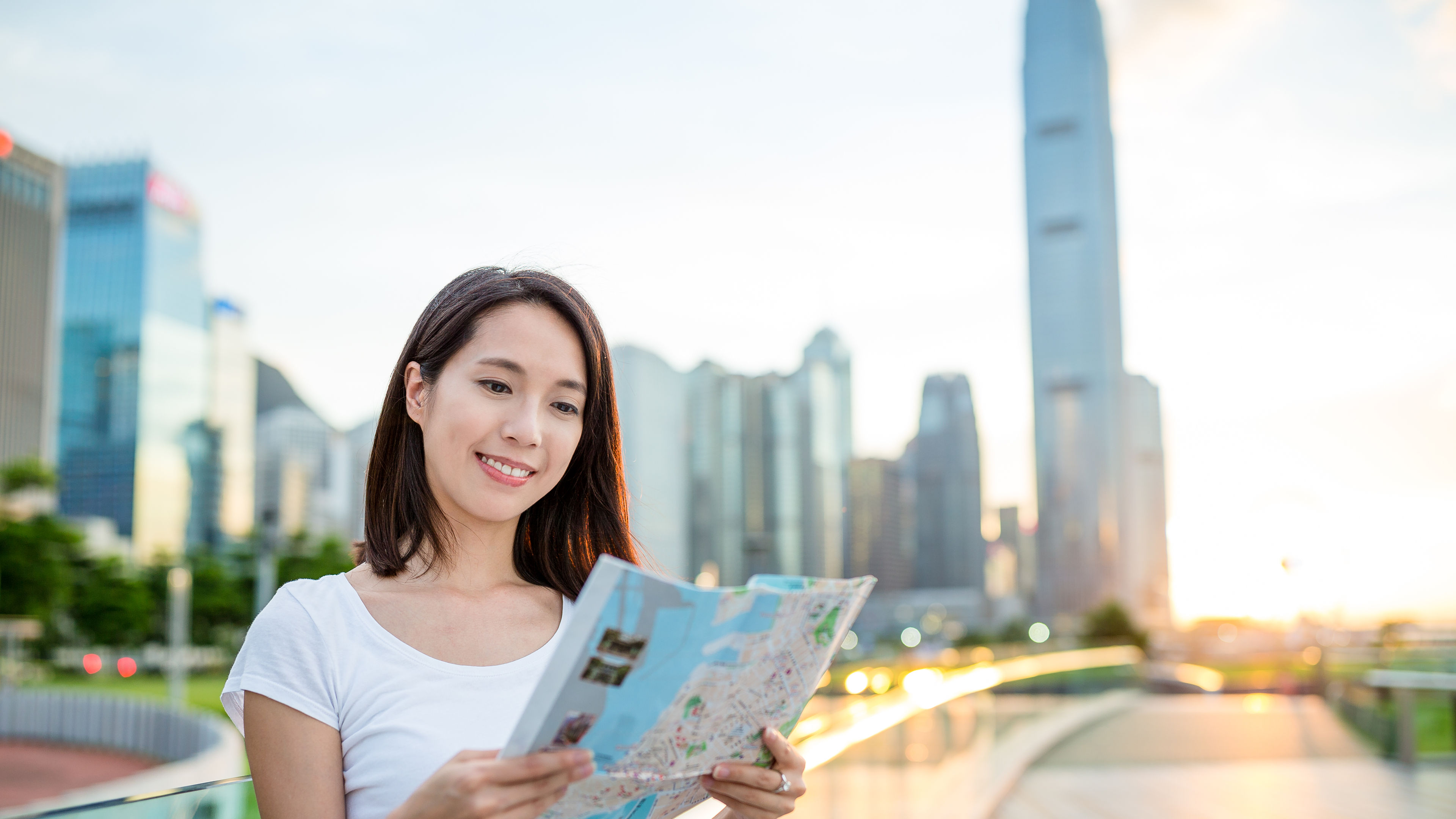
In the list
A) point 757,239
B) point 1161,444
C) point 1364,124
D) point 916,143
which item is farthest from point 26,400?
point 1161,444

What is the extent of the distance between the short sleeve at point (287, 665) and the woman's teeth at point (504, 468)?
233mm

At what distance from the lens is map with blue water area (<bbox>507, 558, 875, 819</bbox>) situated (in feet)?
2.54

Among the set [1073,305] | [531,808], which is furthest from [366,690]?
[1073,305]

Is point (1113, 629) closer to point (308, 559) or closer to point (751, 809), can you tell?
point (308, 559)

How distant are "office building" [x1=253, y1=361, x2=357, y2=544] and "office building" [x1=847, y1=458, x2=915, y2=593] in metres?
44.9

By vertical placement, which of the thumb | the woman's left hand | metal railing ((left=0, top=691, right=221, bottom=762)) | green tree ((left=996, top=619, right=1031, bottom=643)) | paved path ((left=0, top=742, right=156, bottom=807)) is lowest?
green tree ((left=996, top=619, right=1031, bottom=643))

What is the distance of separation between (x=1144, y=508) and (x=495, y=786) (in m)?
112

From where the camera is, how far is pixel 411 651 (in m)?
1.09

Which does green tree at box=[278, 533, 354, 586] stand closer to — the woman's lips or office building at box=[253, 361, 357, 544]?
office building at box=[253, 361, 357, 544]

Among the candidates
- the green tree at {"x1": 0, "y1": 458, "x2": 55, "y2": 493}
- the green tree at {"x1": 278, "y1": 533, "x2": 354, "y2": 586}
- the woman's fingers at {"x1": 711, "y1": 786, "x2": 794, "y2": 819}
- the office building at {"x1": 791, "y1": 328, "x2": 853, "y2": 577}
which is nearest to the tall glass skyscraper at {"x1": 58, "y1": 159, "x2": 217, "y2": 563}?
the green tree at {"x1": 278, "y1": 533, "x2": 354, "y2": 586}

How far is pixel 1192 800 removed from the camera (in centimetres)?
718

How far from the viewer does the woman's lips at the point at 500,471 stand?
117 cm

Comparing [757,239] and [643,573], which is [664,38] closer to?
[643,573]

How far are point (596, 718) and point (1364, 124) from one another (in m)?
34.8
